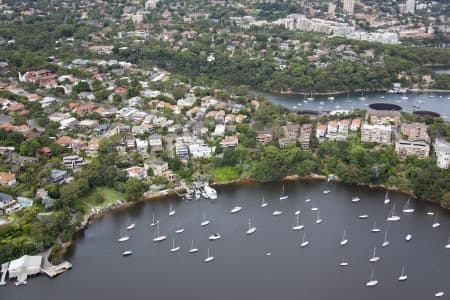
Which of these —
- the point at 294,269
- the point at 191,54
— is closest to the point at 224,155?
the point at 294,269

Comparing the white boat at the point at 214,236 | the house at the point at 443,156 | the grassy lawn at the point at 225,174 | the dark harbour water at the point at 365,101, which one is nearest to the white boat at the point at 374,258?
the white boat at the point at 214,236

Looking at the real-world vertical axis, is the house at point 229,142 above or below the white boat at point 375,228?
above

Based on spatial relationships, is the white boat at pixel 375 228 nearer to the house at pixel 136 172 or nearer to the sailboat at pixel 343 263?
the sailboat at pixel 343 263

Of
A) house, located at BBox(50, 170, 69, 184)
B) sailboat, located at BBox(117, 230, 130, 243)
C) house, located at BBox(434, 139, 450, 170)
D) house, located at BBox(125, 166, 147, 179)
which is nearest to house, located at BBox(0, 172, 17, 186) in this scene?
house, located at BBox(50, 170, 69, 184)

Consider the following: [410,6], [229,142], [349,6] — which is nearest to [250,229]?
[229,142]

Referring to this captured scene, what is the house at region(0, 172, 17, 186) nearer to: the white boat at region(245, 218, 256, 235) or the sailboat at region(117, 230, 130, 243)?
the sailboat at region(117, 230, 130, 243)
